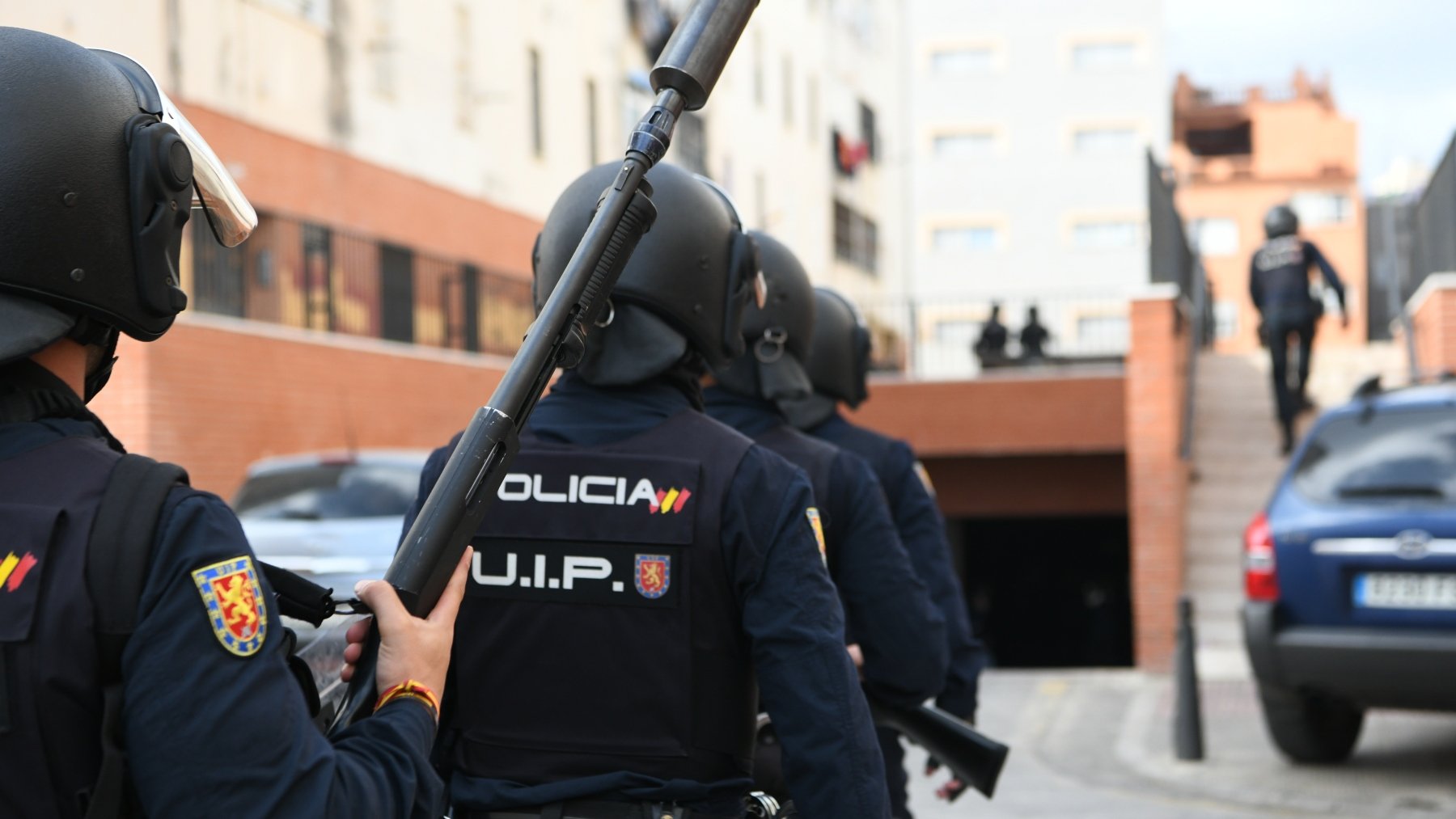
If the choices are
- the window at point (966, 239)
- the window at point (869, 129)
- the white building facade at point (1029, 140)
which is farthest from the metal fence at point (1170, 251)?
the window at point (966, 239)

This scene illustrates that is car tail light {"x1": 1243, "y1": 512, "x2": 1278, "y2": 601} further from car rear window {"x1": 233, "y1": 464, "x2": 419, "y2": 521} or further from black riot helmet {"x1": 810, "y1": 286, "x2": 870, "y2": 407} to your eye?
car rear window {"x1": 233, "y1": 464, "x2": 419, "y2": 521}

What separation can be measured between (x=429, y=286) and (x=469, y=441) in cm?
1817

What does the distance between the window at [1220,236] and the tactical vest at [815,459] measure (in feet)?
173

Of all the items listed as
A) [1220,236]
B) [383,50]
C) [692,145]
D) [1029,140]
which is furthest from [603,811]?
[1220,236]

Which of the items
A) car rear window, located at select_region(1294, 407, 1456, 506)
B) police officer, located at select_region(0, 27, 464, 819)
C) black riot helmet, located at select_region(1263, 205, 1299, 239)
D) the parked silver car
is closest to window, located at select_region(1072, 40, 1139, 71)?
black riot helmet, located at select_region(1263, 205, 1299, 239)

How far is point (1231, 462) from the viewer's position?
15156 millimetres

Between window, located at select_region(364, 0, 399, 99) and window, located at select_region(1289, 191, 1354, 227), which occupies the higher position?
window, located at select_region(1289, 191, 1354, 227)

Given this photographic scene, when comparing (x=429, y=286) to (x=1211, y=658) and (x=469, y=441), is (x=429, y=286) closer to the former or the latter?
(x=1211, y=658)

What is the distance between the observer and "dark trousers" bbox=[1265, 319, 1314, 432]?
13711 millimetres

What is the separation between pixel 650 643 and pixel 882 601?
1.09 metres

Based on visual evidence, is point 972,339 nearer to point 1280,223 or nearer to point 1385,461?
point 1280,223

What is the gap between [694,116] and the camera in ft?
99.9

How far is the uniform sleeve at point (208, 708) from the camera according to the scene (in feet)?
5.37

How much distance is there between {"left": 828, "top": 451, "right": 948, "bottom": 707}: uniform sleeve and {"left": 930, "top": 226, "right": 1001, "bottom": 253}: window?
1952 inches
